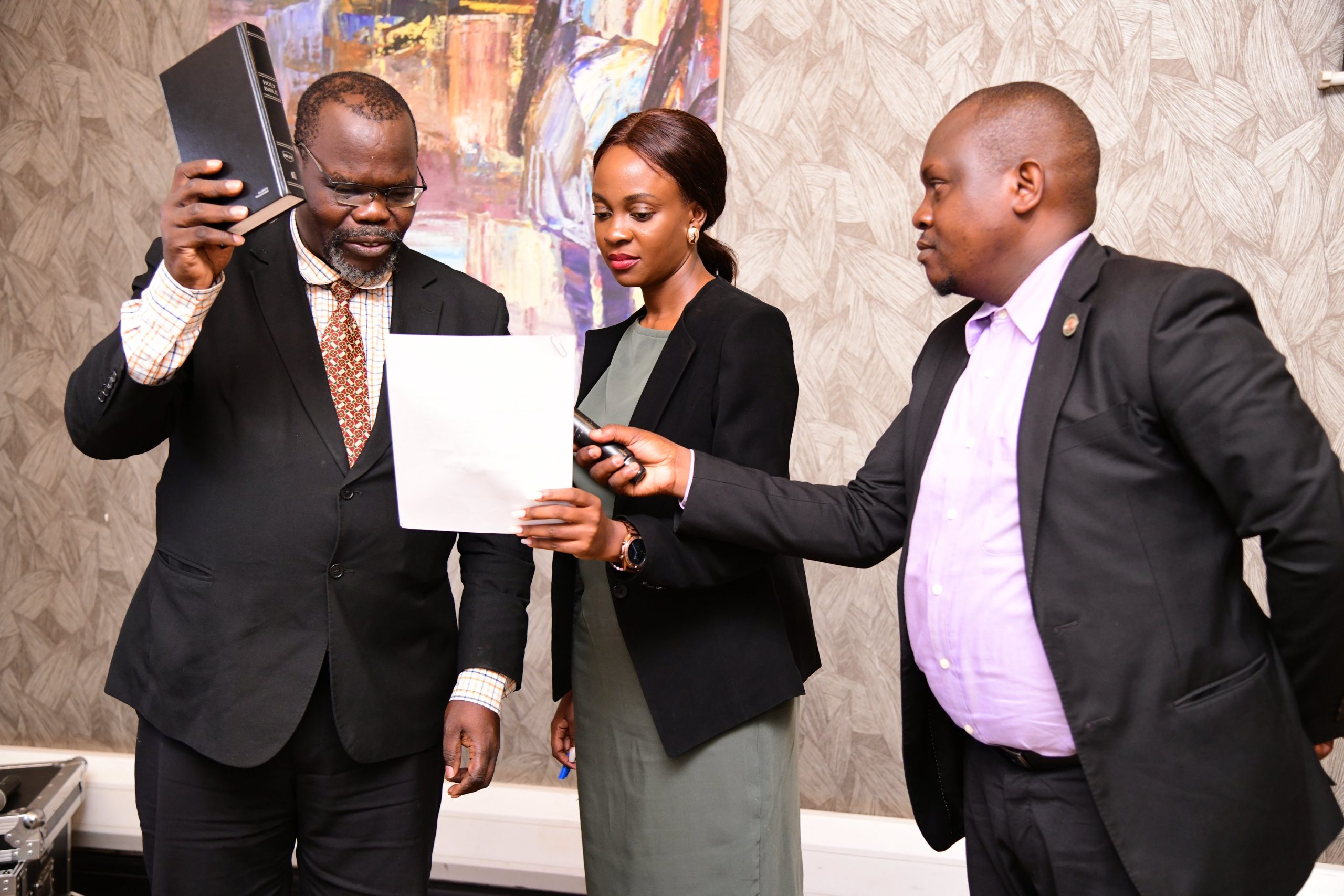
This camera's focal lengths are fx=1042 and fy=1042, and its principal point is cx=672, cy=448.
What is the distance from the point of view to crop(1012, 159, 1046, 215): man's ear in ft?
4.55

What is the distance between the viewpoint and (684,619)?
169 cm

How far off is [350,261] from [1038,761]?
1221 millimetres

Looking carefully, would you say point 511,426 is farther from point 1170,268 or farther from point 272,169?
point 1170,268

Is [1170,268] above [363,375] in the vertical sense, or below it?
above

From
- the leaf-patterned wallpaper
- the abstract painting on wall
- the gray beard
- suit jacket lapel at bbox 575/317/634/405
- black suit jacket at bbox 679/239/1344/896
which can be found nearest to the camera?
black suit jacket at bbox 679/239/1344/896

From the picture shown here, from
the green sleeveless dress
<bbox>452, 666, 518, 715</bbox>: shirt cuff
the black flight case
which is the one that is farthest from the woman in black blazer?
the black flight case

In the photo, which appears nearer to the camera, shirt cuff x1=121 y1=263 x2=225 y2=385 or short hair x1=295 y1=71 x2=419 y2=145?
shirt cuff x1=121 y1=263 x2=225 y2=385

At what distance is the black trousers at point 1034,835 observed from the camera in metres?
1.30

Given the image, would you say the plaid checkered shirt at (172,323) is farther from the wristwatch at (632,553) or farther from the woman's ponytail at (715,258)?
the woman's ponytail at (715,258)

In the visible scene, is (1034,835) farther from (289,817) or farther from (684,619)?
(289,817)

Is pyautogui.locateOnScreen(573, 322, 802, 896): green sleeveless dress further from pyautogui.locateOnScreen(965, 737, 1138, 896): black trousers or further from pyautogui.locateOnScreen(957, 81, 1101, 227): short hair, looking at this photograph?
pyautogui.locateOnScreen(957, 81, 1101, 227): short hair

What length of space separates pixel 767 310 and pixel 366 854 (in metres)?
1.06

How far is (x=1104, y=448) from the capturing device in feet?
4.21

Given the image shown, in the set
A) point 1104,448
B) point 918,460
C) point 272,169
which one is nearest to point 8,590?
point 272,169
